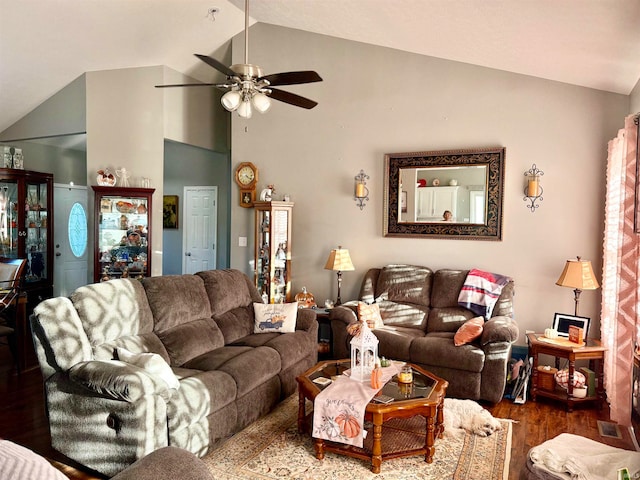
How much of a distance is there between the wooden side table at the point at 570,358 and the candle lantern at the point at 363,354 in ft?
5.34

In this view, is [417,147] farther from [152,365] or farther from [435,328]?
[152,365]

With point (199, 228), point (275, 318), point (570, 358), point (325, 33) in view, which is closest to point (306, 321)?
point (275, 318)

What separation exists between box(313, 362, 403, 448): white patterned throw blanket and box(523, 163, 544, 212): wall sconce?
2.68m

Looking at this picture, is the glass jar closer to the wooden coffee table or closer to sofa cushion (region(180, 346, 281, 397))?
the wooden coffee table

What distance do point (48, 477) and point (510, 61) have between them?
4.54 meters

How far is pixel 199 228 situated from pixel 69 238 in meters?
1.98

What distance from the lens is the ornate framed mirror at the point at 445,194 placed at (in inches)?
183

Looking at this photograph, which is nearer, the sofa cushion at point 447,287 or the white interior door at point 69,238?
the sofa cushion at point 447,287

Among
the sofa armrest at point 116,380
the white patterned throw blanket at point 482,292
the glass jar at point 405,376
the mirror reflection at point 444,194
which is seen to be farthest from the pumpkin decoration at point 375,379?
the mirror reflection at point 444,194

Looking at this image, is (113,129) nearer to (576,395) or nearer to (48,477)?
(48,477)

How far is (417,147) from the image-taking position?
197 inches

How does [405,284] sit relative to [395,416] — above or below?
above

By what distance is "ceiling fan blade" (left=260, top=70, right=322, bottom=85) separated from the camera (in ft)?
9.93

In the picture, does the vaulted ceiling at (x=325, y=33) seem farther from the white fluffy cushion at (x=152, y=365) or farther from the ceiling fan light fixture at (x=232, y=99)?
the white fluffy cushion at (x=152, y=365)
